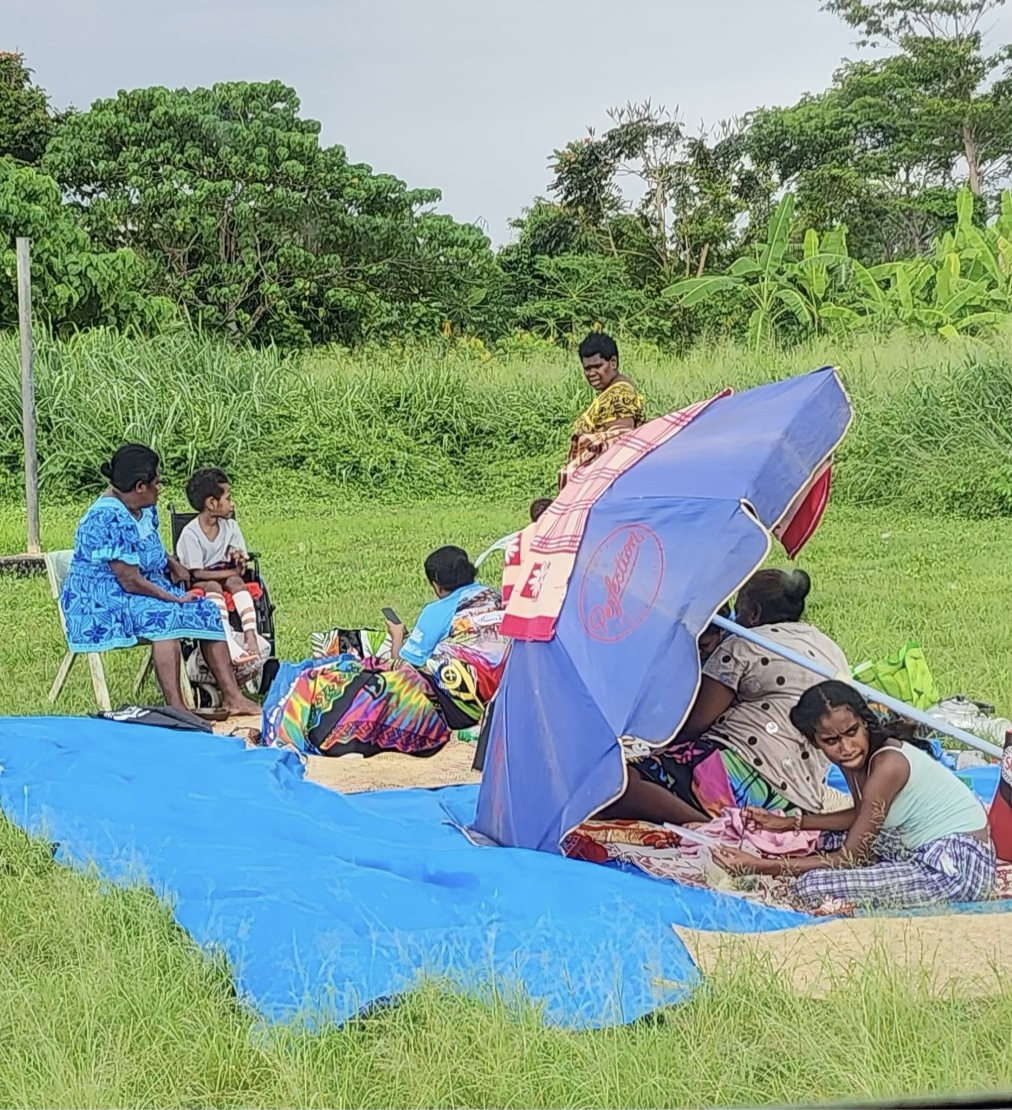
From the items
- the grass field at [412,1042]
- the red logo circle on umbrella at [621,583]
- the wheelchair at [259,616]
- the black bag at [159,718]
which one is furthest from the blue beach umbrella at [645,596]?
the wheelchair at [259,616]

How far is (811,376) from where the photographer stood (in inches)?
153

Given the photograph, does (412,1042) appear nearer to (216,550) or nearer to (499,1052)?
(499,1052)

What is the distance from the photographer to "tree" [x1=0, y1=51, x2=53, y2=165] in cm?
1065

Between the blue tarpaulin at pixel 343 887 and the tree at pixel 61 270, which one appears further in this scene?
the tree at pixel 61 270

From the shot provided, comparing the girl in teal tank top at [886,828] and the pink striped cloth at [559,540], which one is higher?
the pink striped cloth at [559,540]

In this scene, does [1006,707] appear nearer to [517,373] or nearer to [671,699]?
[671,699]

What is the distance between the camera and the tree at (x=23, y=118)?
1065 centimetres

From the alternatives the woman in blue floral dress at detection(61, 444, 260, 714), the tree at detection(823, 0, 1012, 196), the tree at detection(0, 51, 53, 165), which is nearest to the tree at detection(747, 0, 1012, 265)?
the tree at detection(823, 0, 1012, 196)

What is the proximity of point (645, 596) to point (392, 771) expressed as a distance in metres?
1.81

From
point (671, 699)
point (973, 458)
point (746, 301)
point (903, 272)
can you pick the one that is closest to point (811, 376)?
point (671, 699)

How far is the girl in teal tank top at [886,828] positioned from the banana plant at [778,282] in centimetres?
1112

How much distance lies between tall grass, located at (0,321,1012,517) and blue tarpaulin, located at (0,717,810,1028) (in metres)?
7.92

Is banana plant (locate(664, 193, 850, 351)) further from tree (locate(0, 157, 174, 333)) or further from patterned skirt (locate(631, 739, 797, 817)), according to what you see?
patterned skirt (locate(631, 739, 797, 817))

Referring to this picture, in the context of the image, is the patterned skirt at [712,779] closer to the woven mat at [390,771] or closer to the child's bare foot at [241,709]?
the woven mat at [390,771]
